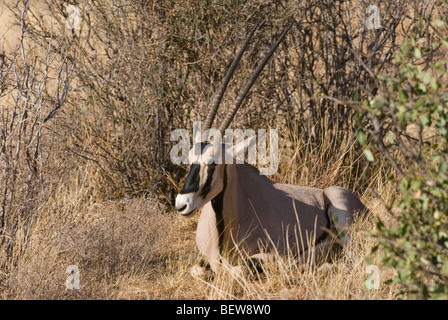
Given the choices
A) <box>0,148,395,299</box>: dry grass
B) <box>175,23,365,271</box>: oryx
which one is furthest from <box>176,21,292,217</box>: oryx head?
<box>0,148,395,299</box>: dry grass

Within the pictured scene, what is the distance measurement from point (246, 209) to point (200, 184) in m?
0.58

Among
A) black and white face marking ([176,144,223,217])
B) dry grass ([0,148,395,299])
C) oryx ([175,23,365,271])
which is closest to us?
dry grass ([0,148,395,299])

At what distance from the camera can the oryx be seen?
15.1 ft

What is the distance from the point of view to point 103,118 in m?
6.57

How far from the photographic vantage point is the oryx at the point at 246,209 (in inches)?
181

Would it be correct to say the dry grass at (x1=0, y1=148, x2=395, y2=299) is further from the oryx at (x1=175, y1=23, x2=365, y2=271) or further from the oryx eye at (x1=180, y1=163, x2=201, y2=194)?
the oryx eye at (x1=180, y1=163, x2=201, y2=194)

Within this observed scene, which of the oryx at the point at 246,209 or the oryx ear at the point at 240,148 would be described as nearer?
the oryx at the point at 246,209

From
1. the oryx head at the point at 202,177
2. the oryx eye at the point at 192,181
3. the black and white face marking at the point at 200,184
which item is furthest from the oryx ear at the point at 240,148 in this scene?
the oryx eye at the point at 192,181

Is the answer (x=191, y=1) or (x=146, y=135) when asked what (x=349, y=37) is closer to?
(x=191, y=1)

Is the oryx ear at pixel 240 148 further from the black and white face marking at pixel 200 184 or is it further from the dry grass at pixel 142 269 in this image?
the dry grass at pixel 142 269

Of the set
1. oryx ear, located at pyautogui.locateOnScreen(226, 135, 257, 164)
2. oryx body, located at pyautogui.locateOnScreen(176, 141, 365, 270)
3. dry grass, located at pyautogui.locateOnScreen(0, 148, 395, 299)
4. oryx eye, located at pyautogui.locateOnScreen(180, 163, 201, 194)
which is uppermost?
oryx ear, located at pyautogui.locateOnScreen(226, 135, 257, 164)

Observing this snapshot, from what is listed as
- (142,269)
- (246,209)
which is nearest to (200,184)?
(246,209)
